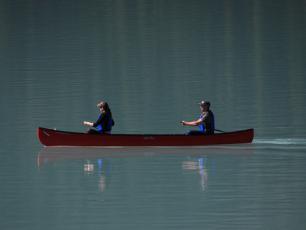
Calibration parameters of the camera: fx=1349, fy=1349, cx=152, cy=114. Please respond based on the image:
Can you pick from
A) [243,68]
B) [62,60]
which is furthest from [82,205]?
[62,60]

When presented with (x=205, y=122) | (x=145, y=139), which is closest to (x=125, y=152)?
(x=145, y=139)

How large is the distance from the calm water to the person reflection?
0.32 ft

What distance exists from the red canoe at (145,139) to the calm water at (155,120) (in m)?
0.33

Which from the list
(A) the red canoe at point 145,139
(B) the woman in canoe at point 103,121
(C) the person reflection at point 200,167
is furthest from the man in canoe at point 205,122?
(B) the woman in canoe at point 103,121

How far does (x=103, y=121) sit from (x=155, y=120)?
9.60 m

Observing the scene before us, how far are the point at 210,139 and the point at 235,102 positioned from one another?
15.6 m

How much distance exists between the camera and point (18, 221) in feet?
120

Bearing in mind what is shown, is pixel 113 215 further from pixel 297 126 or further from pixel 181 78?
pixel 181 78

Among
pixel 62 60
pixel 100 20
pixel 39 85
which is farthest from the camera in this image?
pixel 100 20

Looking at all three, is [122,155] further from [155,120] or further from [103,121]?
[155,120]

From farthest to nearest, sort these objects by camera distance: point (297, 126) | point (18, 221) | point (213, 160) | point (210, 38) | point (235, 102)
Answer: point (210, 38), point (235, 102), point (297, 126), point (213, 160), point (18, 221)

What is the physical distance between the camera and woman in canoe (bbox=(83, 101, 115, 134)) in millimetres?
48812

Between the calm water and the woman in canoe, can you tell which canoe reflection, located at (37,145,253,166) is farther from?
the woman in canoe

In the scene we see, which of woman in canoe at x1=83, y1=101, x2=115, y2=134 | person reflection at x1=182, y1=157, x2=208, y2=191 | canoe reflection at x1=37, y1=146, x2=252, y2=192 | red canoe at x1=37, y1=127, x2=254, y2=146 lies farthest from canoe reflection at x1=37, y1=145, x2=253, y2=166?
person reflection at x1=182, y1=157, x2=208, y2=191
